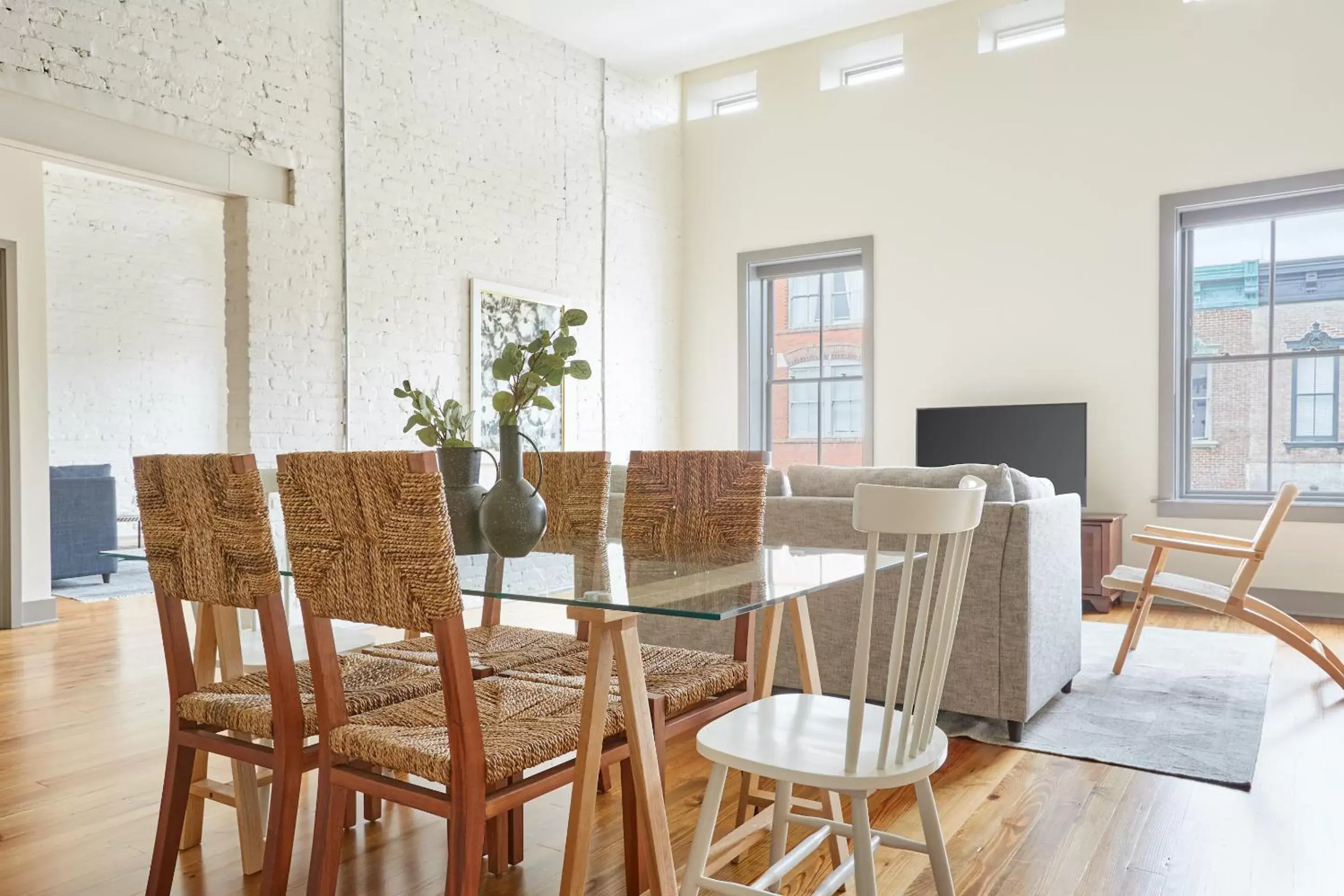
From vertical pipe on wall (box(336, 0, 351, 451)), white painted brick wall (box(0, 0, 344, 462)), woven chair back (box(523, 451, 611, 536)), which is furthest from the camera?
vertical pipe on wall (box(336, 0, 351, 451))

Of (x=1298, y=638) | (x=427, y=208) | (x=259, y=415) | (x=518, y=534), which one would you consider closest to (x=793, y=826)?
(x=518, y=534)

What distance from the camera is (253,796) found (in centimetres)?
209

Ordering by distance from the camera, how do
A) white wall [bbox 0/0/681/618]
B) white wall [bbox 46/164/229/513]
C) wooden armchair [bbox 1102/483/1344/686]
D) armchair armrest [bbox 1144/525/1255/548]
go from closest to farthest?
wooden armchair [bbox 1102/483/1344/686] → armchair armrest [bbox 1144/525/1255/548] → white wall [bbox 0/0/681/618] → white wall [bbox 46/164/229/513]

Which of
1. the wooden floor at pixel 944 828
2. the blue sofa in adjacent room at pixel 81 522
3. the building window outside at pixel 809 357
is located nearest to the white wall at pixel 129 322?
the blue sofa in adjacent room at pixel 81 522

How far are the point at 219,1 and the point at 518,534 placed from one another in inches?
153

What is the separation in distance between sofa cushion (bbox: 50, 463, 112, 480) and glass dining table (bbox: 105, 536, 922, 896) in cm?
590

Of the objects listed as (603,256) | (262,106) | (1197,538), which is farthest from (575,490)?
(603,256)

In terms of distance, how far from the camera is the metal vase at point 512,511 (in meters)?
2.08

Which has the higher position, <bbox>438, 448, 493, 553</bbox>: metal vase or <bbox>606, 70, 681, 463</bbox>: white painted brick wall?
<bbox>606, 70, 681, 463</bbox>: white painted brick wall

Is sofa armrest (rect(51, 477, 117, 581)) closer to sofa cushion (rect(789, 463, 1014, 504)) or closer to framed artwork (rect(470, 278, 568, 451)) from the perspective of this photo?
framed artwork (rect(470, 278, 568, 451))

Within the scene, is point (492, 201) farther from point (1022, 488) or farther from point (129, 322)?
point (129, 322)

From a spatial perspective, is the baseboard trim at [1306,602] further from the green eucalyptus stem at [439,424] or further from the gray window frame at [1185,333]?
the green eucalyptus stem at [439,424]

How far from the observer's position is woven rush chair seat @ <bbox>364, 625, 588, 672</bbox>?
2.18 meters

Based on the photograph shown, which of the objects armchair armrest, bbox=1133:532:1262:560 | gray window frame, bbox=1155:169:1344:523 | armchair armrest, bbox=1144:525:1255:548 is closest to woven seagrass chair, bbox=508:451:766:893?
armchair armrest, bbox=1133:532:1262:560
